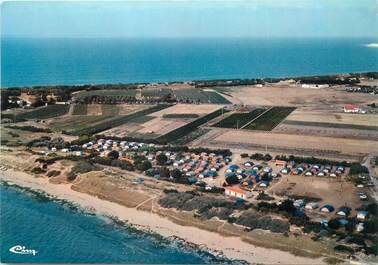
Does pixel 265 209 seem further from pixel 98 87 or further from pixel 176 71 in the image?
pixel 176 71

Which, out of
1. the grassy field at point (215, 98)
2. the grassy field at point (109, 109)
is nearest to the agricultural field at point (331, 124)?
the grassy field at point (215, 98)

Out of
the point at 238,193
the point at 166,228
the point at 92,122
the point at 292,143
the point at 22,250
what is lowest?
the point at 22,250

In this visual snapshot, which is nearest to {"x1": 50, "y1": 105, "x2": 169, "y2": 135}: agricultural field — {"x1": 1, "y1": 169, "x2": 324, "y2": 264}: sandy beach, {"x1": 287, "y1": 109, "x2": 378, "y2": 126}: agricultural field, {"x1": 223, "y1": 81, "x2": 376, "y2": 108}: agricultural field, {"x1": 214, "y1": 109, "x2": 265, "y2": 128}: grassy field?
{"x1": 214, "y1": 109, "x2": 265, "y2": 128}: grassy field

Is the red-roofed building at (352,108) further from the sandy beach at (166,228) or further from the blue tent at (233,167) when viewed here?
the sandy beach at (166,228)

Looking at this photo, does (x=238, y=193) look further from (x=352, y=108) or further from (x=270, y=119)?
(x=352, y=108)

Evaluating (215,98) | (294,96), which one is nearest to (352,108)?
(294,96)

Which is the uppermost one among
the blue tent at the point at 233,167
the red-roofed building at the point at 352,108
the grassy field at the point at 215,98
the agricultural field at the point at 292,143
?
the grassy field at the point at 215,98
